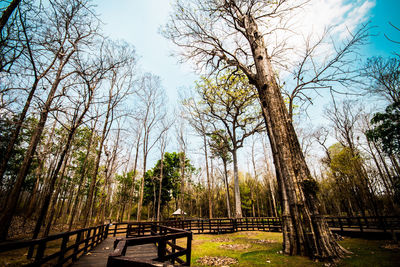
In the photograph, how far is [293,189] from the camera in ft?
15.5

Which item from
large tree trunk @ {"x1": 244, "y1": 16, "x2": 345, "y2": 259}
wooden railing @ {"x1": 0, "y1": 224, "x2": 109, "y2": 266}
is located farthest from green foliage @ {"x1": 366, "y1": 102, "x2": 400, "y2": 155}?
wooden railing @ {"x1": 0, "y1": 224, "x2": 109, "y2": 266}

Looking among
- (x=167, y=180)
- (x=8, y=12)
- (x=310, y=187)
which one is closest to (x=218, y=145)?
(x=167, y=180)

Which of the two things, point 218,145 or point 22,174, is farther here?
point 218,145

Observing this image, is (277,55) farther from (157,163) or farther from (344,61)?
(157,163)

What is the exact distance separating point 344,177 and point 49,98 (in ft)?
83.1

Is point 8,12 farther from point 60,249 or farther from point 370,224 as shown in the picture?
point 370,224

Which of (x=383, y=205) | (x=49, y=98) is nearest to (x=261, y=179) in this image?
(x=383, y=205)

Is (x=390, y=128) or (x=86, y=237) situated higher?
(x=390, y=128)

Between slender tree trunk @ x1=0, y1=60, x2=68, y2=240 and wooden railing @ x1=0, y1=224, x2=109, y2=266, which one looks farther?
slender tree trunk @ x1=0, y1=60, x2=68, y2=240

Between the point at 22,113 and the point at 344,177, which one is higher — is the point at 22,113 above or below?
above

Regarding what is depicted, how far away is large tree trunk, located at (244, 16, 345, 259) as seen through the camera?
13.7ft

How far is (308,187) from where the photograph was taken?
467 centimetres

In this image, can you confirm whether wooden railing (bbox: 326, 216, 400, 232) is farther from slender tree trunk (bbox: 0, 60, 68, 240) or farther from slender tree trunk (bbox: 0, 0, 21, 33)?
slender tree trunk (bbox: 0, 60, 68, 240)

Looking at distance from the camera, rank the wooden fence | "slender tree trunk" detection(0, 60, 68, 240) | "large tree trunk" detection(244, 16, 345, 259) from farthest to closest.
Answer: "slender tree trunk" detection(0, 60, 68, 240)
"large tree trunk" detection(244, 16, 345, 259)
the wooden fence
